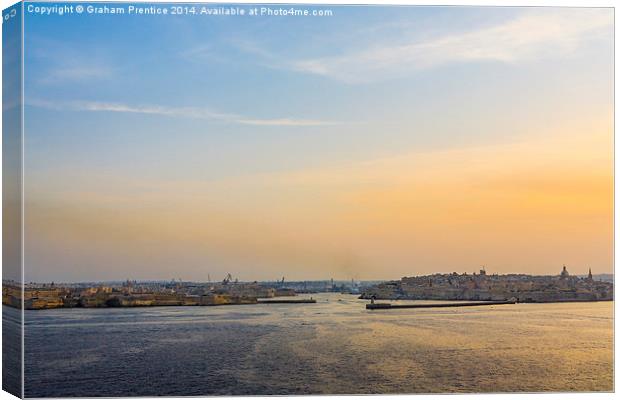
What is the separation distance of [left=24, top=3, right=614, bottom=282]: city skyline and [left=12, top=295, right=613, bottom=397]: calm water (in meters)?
0.49

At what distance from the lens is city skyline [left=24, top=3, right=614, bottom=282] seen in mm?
7793

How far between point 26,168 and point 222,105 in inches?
66.6

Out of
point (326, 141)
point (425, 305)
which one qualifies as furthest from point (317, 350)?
point (326, 141)

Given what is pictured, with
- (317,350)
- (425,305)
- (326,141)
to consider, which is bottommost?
(317,350)

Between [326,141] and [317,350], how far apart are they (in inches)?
72.3

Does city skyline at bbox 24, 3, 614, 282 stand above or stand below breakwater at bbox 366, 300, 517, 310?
above

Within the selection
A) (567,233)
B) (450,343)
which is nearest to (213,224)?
(450,343)

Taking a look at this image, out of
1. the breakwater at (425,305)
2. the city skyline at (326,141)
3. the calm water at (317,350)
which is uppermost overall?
the city skyline at (326,141)

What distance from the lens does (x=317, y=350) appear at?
325 inches

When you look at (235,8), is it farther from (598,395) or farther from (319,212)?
(598,395)

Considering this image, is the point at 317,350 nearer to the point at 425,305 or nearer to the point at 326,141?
the point at 425,305

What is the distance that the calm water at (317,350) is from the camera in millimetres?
7676

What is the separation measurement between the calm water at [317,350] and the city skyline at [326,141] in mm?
494

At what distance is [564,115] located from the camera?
8.09m
